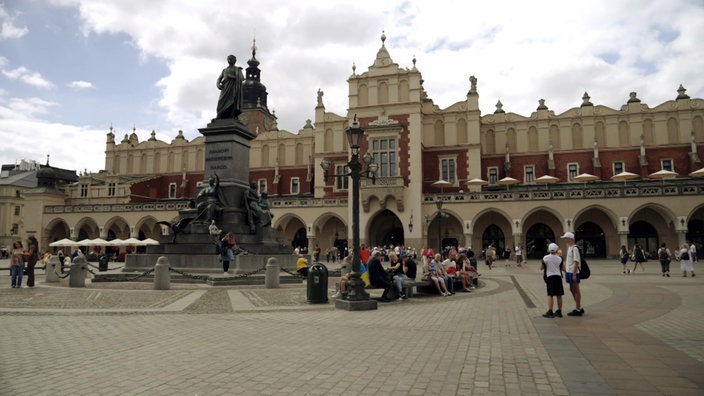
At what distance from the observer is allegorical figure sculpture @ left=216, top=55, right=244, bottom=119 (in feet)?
70.5

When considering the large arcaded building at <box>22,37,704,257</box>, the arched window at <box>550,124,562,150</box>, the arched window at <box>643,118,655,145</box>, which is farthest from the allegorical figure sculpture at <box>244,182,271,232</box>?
the arched window at <box>643,118,655,145</box>

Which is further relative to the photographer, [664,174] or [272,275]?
[664,174]

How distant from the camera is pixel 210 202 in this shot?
19469 mm

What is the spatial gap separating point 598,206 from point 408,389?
117 feet

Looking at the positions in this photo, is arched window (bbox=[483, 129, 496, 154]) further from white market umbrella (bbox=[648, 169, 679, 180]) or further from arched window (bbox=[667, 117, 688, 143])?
arched window (bbox=[667, 117, 688, 143])

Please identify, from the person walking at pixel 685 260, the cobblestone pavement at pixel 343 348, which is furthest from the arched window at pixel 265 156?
the cobblestone pavement at pixel 343 348

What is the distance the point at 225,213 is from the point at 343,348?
45.2 feet

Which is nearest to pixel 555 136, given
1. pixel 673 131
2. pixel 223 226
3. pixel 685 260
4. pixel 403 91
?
pixel 673 131

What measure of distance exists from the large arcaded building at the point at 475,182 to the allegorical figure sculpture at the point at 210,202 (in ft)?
71.5

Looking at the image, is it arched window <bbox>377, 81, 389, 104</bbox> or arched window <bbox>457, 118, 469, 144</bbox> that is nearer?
arched window <bbox>377, 81, 389, 104</bbox>

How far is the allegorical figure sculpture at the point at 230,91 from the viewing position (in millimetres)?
21484

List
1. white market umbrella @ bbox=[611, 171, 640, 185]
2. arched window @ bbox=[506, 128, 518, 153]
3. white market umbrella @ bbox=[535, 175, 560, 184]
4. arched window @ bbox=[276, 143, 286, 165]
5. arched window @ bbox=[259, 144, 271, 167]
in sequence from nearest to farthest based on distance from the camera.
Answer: white market umbrella @ bbox=[611, 171, 640, 185]
white market umbrella @ bbox=[535, 175, 560, 184]
arched window @ bbox=[506, 128, 518, 153]
arched window @ bbox=[276, 143, 286, 165]
arched window @ bbox=[259, 144, 271, 167]

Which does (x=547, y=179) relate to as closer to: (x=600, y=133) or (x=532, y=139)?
(x=532, y=139)

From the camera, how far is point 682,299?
500 inches
